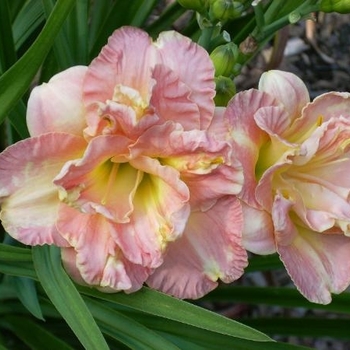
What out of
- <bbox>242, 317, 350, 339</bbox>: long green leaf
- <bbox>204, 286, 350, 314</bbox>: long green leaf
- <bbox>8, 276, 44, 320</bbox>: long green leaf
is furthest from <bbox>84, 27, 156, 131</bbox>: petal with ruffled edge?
<bbox>242, 317, 350, 339</bbox>: long green leaf

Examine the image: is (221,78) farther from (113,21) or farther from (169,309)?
(113,21)

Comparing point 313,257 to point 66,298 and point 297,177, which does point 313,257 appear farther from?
point 66,298

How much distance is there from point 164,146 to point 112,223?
0.09 m

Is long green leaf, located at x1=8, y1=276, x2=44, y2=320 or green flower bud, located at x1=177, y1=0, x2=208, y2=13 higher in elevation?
green flower bud, located at x1=177, y1=0, x2=208, y2=13

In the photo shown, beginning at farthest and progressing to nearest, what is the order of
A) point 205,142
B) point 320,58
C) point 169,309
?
point 320,58 < point 169,309 < point 205,142

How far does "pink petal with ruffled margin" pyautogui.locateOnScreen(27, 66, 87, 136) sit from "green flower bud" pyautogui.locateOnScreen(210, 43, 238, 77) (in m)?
0.15

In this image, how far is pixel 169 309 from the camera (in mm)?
758

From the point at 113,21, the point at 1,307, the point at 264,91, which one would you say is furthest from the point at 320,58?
the point at 264,91

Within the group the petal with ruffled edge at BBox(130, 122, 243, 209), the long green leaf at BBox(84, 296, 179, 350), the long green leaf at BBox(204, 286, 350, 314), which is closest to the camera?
the petal with ruffled edge at BBox(130, 122, 243, 209)

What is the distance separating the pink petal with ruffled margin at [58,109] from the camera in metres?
0.69

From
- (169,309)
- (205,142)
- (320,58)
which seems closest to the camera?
(205,142)

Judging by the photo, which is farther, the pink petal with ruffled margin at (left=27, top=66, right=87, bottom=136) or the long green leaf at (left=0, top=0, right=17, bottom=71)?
the long green leaf at (left=0, top=0, right=17, bottom=71)

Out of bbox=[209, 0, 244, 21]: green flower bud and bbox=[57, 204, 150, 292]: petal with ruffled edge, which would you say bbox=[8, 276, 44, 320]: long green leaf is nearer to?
bbox=[57, 204, 150, 292]: petal with ruffled edge

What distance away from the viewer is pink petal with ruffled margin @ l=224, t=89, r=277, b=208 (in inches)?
27.1
